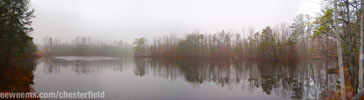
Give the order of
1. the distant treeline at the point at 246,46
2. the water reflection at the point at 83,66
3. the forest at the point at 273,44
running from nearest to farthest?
the forest at the point at 273,44
the water reflection at the point at 83,66
the distant treeline at the point at 246,46

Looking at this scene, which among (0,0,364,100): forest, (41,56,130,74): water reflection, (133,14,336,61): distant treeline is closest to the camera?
(0,0,364,100): forest

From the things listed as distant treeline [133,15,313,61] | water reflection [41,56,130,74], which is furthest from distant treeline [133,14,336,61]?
water reflection [41,56,130,74]

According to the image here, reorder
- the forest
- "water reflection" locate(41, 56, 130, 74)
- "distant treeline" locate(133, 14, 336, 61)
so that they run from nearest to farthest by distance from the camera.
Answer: the forest
"water reflection" locate(41, 56, 130, 74)
"distant treeline" locate(133, 14, 336, 61)

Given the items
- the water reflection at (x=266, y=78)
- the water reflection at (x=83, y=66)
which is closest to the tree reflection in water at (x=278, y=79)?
the water reflection at (x=266, y=78)

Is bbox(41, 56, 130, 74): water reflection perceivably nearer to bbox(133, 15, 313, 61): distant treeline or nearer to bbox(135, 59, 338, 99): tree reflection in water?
bbox(135, 59, 338, 99): tree reflection in water

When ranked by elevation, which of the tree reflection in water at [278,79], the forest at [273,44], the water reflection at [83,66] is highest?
the forest at [273,44]

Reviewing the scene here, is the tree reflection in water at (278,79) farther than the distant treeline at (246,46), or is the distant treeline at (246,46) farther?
the distant treeline at (246,46)

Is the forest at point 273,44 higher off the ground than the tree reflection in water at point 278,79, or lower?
higher

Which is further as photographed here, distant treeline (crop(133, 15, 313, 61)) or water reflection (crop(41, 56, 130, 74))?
distant treeline (crop(133, 15, 313, 61))

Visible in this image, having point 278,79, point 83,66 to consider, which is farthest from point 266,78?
point 83,66

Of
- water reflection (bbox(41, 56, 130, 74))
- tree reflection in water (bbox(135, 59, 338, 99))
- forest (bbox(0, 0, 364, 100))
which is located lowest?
tree reflection in water (bbox(135, 59, 338, 99))

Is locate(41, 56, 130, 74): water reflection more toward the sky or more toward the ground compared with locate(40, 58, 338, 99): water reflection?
more toward the sky

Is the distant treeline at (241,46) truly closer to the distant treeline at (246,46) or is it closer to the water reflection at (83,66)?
the distant treeline at (246,46)

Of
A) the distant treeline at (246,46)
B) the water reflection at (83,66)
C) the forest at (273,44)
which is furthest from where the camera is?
the distant treeline at (246,46)
